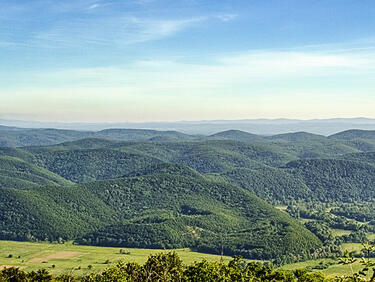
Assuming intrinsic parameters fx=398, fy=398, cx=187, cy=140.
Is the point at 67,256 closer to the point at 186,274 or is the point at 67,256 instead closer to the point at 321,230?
the point at 186,274

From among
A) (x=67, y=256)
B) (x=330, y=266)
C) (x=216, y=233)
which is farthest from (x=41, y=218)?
(x=330, y=266)

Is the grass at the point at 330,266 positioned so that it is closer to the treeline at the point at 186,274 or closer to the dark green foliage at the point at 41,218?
the treeline at the point at 186,274

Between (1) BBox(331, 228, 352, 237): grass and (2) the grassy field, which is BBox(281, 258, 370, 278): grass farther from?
(1) BBox(331, 228, 352, 237): grass

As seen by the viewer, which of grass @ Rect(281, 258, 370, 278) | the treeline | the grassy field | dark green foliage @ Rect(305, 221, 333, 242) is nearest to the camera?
the treeline

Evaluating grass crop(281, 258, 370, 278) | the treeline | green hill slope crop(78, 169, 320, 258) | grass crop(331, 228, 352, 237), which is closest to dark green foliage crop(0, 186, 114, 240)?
green hill slope crop(78, 169, 320, 258)

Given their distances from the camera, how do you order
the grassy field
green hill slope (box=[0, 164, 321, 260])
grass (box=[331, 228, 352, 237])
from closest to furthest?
1. the grassy field
2. green hill slope (box=[0, 164, 321, 260])
3. grass (box=[331, 228, 352, 237])

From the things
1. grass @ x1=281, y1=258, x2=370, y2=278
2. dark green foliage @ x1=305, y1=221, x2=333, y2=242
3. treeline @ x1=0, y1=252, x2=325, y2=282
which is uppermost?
treeline @ x1=0, y1=252, x2=325, y2=282

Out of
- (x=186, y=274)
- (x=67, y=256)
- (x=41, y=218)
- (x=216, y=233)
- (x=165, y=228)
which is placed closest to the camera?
(x=186, y=274)

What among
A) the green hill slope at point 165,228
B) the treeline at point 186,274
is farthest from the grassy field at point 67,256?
the treeline at point 186,274
